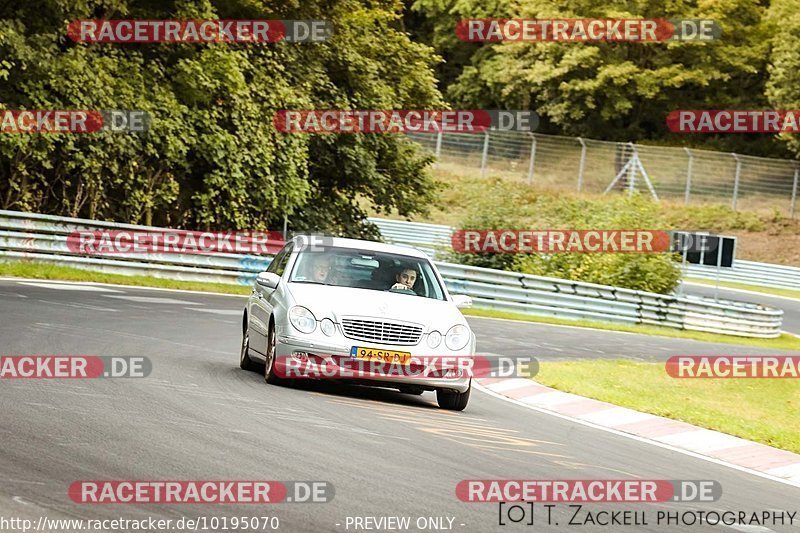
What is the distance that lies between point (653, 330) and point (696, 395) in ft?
50.1

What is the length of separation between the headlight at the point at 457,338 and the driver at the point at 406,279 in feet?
2.78

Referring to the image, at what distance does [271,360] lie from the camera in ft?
41.7

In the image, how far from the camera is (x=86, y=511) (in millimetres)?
6316

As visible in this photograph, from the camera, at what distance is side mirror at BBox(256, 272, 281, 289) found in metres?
13.2

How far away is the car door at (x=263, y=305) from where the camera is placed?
43.2 feet

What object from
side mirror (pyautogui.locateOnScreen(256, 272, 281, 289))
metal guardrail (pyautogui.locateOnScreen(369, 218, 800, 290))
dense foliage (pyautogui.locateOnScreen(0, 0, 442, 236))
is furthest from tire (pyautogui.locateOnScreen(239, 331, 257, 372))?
metal guardrail (pyautogui.locateOnScreen(369, 218, 800, 290))

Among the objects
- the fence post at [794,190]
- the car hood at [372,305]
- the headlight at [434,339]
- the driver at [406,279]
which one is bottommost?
the headlight at [434,339]

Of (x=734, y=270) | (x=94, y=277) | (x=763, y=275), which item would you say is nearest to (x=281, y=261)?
(x=94, y=277)

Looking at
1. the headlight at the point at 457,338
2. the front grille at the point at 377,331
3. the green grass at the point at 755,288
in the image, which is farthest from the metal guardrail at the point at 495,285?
the green grass at the point at 755,288

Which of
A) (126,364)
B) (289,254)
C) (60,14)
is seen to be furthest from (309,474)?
(60,14)

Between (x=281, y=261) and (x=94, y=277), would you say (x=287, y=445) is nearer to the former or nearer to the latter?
(x=281, y=261)

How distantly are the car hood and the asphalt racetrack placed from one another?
2.66ft

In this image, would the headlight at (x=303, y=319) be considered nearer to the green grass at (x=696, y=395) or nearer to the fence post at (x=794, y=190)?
the green grass at (x=696, y=395)

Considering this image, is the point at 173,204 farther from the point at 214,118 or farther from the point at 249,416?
the point at 249,416
